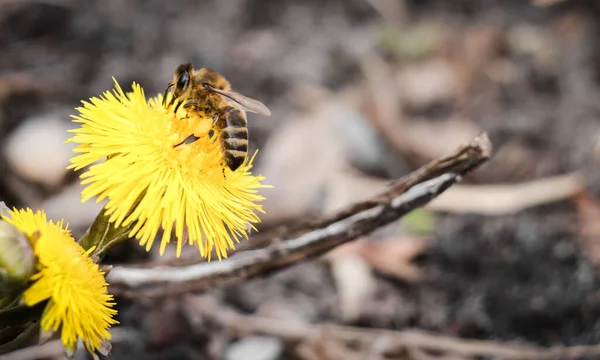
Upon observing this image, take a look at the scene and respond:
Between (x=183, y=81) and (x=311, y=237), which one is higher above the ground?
(x=183, y=81)

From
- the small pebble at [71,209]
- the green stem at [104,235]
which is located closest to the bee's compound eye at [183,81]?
the green stem at [104,235]

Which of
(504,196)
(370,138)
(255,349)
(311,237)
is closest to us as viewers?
(311,237)

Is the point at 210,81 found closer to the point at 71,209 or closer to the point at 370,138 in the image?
the point at 71,209

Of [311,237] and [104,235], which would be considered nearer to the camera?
[104,235]

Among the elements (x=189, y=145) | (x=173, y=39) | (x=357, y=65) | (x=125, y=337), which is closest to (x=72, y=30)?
(x=173, y=39)

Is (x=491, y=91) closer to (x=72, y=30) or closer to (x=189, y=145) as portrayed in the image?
(x=72, y=30)

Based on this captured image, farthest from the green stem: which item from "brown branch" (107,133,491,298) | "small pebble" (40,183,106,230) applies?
"small pebble" (40,183,106,230)

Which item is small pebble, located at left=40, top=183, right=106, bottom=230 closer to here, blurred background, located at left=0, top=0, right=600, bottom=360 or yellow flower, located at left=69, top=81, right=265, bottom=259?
blurred background, located at left=0, top=0, right=600, bottom=360

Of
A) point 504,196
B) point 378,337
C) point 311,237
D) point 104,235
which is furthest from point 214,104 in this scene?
point 504,196
